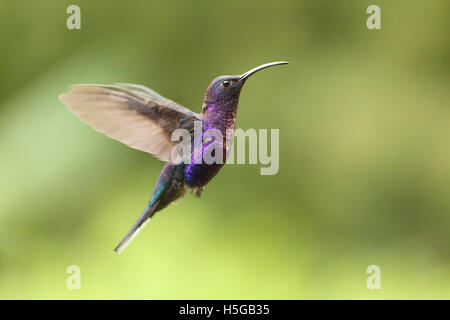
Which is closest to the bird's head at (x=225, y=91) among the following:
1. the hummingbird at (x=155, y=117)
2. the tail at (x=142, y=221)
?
the hummingbird at (x=155, y=117)

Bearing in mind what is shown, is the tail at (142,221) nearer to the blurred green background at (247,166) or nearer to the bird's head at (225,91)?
the bird's head at (225,91)

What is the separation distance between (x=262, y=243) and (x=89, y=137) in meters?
0.71

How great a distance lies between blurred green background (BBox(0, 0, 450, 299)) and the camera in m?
1.80

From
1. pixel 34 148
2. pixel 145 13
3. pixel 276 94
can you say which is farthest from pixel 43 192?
pixel 276 94

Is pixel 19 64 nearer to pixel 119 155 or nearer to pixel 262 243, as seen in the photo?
pixel 119 155

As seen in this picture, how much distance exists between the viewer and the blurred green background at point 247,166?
5.91 feet

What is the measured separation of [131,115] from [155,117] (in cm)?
2

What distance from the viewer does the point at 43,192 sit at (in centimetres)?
184

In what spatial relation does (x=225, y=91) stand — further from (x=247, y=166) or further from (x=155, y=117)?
(x=247, y=166)

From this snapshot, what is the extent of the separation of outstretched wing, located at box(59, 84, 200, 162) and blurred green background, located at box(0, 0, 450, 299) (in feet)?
3.88

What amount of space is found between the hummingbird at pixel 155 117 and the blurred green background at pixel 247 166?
1183 millimetres

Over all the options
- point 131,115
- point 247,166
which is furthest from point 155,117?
point 247,166

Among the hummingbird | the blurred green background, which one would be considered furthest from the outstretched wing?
the blurred green background

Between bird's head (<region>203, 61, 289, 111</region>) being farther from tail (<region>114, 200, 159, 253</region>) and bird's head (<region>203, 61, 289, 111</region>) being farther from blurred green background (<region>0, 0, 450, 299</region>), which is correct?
blurred green background (<region>0, 0, 450, 299</region>)
